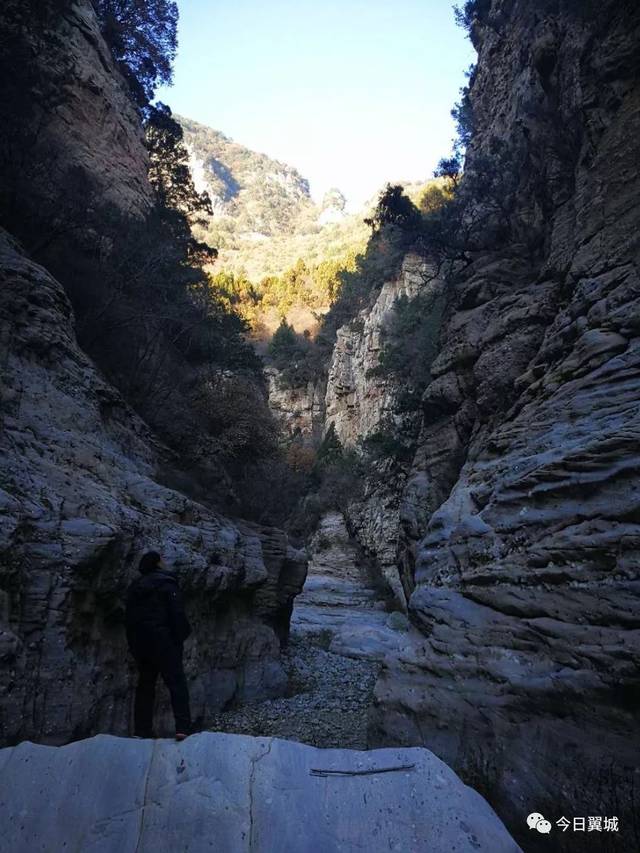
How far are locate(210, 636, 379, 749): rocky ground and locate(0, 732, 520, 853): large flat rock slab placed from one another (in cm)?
355

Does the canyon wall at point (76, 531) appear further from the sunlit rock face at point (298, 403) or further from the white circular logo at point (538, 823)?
the sunlit rock face at point (298, 403)

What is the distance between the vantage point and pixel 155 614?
4480 mm

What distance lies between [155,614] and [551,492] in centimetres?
446

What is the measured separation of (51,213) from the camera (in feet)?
35.5

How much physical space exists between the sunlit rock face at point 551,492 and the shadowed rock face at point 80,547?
3.28 meters

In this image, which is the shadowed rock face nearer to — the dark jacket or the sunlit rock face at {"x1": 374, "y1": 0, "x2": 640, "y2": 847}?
the dark jacket

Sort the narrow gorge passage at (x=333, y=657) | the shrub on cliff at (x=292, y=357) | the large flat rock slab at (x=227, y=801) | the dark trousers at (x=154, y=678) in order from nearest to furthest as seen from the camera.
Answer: the large flat rock slab at (x=227, y=801)
the dark trousers at (x=154, y=678)
the narrow gorge passage at (x=333, y=657)
the shrub on cliff at (x=292, y=357)

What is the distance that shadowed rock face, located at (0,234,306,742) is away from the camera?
4.70 metres

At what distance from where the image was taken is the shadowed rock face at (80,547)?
470 cm

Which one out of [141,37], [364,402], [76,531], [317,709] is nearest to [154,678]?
[76,531]

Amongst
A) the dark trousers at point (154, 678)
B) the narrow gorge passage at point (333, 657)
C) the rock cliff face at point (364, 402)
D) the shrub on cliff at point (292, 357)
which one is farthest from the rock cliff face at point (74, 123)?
the shrub on cliff at point (292, 357)

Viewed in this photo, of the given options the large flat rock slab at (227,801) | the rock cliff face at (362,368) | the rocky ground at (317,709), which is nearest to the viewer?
the large flat rock slab at (227,801)

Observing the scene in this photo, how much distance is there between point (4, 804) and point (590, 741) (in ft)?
13.4

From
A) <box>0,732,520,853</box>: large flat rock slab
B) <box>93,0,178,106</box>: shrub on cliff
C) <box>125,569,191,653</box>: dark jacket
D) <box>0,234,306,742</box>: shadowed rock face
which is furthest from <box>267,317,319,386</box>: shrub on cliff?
<box>0,732,520,853</box>: large flat rock slab
